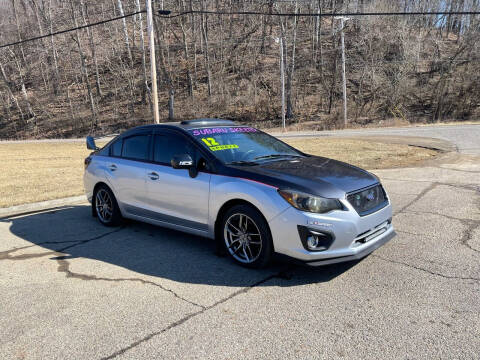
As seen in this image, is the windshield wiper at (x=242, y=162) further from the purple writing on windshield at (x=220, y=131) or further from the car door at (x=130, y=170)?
the car door at (x=130, y=170)

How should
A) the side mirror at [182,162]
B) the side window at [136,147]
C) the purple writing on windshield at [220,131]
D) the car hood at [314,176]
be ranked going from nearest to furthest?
the car hood at [314,176]
the side mirror at [182,162]
the purple writing on windshield at [220,131]
the side window at [136,147]

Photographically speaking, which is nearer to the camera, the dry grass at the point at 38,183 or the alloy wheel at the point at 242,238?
the alloy wheel at the point at 242,238

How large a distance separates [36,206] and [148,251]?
14.4ft

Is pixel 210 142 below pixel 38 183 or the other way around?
the other way around

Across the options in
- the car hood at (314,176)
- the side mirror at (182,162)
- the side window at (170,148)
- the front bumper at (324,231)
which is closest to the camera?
the front bumper at (324,231)

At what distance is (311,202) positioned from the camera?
3.95m

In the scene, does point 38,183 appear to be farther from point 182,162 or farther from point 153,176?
point 182,162

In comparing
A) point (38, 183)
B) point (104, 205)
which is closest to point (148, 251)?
point (104, 205)

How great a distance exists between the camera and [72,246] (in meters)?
5.47

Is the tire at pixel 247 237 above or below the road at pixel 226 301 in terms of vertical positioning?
above

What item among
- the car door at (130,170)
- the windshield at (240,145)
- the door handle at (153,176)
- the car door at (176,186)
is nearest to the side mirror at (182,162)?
the car door at (176,186)

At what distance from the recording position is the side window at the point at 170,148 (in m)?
5.09

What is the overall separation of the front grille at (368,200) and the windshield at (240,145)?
1.28m

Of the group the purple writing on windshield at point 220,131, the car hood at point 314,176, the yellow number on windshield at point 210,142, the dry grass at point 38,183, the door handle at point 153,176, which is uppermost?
the purple writing on windshield at point 220,131
